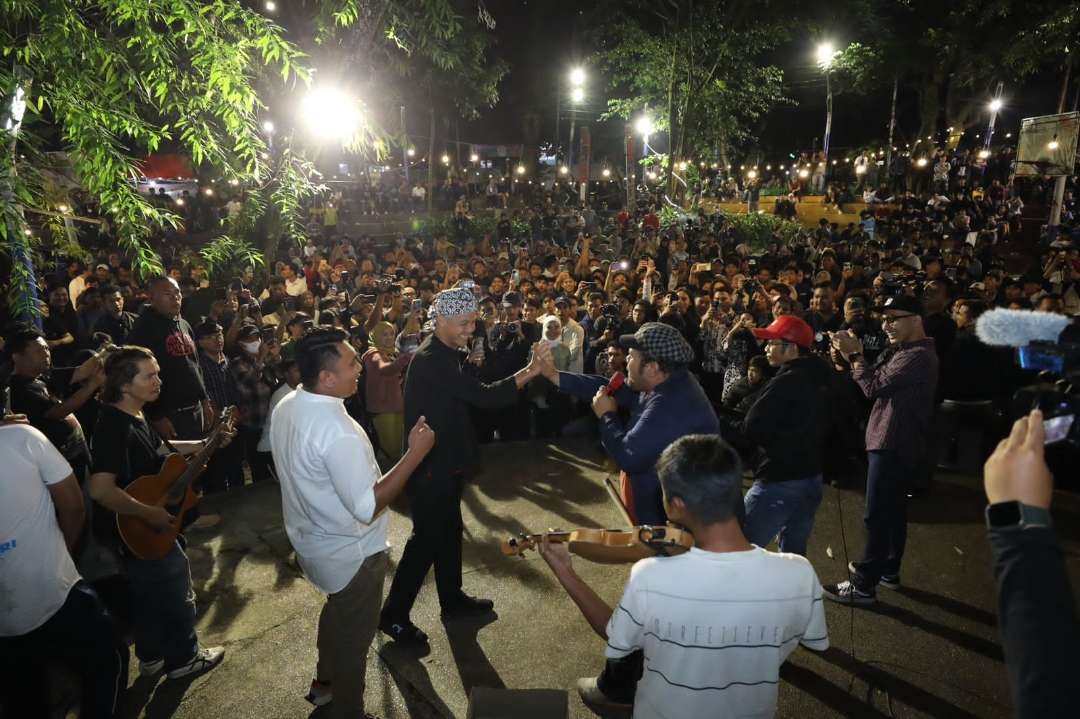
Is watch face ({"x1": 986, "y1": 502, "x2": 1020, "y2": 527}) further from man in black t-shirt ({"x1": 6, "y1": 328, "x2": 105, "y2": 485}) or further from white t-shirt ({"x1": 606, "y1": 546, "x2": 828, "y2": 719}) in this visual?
man in black t-shirt ({"x1": 6, "y1": 328, "x2": 105, "y2": 485})

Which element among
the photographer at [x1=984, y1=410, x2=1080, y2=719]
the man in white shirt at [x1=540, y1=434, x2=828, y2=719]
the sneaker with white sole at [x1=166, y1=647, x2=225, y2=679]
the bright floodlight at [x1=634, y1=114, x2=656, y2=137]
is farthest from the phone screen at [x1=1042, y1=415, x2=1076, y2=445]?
the bright floodlight at [x1=634, y1=114, x2=656, y2=137]

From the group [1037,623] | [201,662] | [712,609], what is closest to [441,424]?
[201,662]

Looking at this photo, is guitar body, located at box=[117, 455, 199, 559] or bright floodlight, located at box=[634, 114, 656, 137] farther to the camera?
bright floodlight, located at box=[634, 114, 656, 137]

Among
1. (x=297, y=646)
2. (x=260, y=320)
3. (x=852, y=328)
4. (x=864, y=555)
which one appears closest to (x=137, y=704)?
(x=297, y=646)

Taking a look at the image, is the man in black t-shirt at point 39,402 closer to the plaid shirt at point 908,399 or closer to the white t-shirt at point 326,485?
the white t-shirt at point 326,485

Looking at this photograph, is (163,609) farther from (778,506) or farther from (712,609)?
(778,506)

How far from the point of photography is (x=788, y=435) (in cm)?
384

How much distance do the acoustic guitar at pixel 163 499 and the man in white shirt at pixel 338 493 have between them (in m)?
0.96

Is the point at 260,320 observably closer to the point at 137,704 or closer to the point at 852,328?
the point at 137,704

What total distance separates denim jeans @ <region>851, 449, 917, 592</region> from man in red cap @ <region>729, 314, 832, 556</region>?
1.98ft

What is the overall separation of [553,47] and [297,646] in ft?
105

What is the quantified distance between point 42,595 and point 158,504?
90 cm

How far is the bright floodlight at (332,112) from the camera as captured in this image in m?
7.56

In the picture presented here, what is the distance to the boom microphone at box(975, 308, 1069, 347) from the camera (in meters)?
1.60
